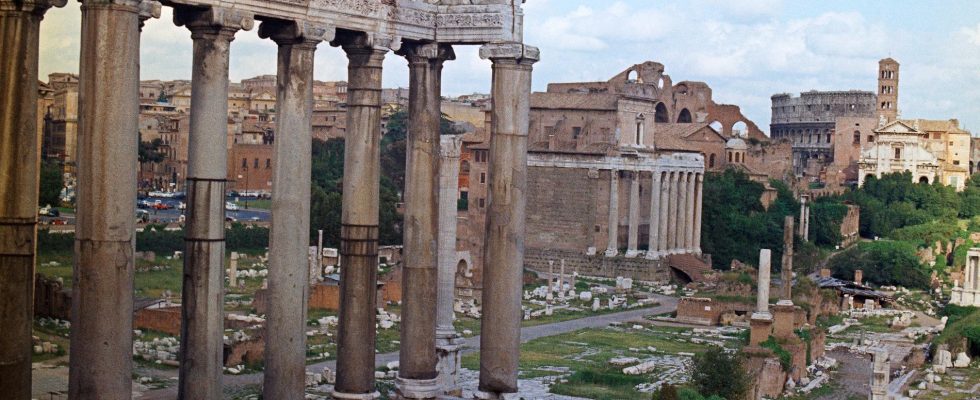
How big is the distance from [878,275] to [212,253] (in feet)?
179

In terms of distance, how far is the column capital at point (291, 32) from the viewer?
45.0ft

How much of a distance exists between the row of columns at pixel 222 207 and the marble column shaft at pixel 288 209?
1 cm

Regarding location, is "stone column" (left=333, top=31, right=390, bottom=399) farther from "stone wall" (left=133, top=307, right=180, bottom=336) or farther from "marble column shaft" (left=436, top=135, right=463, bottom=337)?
"stone wall" (left=133, top=307, right=180, bottom=336)

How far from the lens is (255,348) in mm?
30703

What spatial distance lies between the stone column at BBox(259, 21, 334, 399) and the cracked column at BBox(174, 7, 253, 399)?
1.00 metres

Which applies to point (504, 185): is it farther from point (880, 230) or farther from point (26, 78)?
point (880, 230)

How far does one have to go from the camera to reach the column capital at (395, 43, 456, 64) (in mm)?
15531

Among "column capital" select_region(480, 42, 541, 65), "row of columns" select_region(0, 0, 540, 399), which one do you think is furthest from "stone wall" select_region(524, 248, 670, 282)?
"column capital" select_region(480, 42, 541, 65)

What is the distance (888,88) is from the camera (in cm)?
12300

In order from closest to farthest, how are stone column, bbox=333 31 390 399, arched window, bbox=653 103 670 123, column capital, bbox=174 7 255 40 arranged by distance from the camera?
column capital, bbox=174 7 255 40 → stone column, bbox=333 31 390 399 → arched window, bbox=653 103 670 123

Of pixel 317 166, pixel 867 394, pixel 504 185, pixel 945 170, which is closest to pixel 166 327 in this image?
pixel 867 394

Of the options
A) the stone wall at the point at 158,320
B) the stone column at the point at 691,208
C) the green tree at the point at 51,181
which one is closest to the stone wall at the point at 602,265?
the stone column at the point at 691,208

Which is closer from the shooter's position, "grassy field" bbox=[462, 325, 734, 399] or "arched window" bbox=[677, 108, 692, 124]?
"grassy field" bbox=[462, 325, 734, 399]

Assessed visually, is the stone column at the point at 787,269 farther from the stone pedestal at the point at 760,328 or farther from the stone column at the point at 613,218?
the stone column at the point at 613,218
